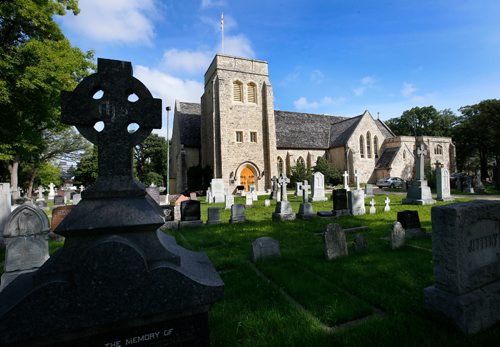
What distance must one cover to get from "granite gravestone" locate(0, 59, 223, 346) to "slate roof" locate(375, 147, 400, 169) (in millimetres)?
33693

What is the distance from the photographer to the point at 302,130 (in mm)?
33906

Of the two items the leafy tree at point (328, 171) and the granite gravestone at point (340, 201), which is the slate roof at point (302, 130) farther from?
the granite gravestone at point (340, 201)

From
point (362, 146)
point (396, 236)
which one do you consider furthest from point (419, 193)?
point (362, 146)

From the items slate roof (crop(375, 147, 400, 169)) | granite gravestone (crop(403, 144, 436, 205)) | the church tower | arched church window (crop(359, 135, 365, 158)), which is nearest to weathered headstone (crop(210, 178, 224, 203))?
the church tower

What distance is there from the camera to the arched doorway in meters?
25.6

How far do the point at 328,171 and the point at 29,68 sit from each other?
25.8 metres

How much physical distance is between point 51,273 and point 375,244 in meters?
6.18

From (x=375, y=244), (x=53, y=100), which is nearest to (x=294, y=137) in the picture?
(x=53, y=100)

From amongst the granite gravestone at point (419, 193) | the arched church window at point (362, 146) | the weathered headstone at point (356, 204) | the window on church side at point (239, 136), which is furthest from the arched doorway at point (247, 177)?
the weathered headstone at point (356, 204)

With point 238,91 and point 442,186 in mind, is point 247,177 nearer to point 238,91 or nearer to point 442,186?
point 238,91

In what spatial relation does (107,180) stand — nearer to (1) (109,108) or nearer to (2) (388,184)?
(1) (109,108)

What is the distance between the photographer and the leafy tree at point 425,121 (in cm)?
5325

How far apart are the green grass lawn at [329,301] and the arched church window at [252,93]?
22138 millimetres

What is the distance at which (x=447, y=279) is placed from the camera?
2922 mm
